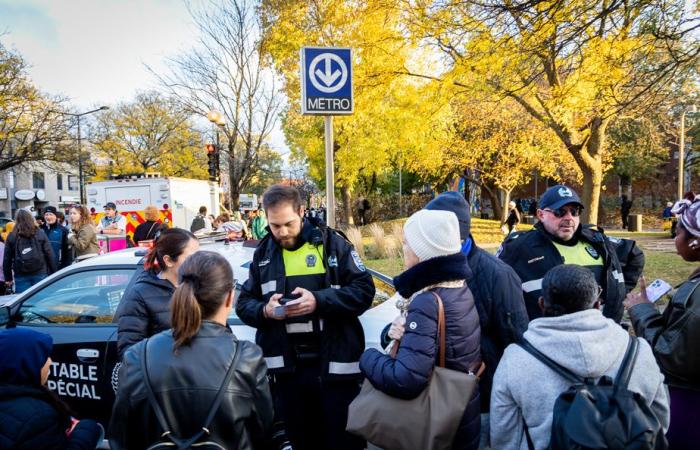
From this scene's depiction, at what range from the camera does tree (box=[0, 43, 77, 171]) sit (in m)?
19.2

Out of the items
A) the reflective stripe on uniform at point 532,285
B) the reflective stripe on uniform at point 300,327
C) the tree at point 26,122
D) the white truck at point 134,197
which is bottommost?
the reflective stripe on uniform at point 300,327

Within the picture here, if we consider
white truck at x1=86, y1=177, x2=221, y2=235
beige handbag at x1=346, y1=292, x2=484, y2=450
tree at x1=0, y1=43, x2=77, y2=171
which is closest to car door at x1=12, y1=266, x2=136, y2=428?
beige handbag at x1=346, y1=292, x2=484, y2=450

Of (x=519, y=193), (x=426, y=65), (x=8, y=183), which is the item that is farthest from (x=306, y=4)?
(x=8, y=183)

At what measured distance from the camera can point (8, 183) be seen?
47.7 metres

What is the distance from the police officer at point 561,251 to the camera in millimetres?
3141

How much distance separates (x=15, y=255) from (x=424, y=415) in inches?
275

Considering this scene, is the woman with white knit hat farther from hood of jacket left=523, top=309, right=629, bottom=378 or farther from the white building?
the white building

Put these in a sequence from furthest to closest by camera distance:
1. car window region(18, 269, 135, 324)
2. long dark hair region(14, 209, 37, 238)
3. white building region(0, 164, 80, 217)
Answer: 1. white building region(0, 164, 80, 217)
2. long dark hair region(14, 209, 37, 238)
3. car window region(18, 269, 135, 324)

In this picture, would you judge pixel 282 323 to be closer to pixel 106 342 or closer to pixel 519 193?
pixel 106 342

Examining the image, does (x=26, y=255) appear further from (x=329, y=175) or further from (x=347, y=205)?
(x=347, y=205)

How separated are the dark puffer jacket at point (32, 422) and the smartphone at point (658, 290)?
2.65 meters

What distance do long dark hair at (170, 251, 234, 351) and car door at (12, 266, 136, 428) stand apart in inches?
78.7

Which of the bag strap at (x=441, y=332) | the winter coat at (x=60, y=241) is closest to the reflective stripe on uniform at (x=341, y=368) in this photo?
the bag strap at (x=441, y=332)

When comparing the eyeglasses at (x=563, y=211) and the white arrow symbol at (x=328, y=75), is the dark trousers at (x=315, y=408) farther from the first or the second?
the white arrow symbol at (x=328, y=75)
